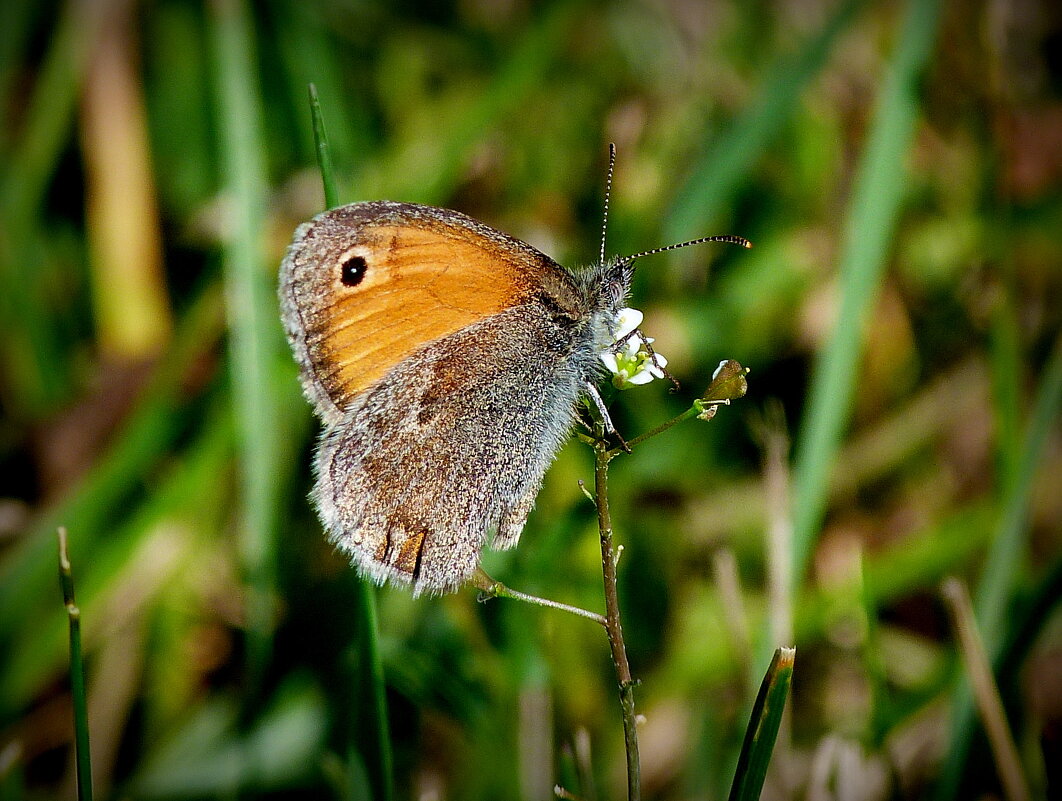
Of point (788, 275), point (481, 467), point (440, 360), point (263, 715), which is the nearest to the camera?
point (481, 467)

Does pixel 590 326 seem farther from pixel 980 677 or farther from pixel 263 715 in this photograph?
pixel 263 715

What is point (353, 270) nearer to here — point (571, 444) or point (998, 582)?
point (571, 444)

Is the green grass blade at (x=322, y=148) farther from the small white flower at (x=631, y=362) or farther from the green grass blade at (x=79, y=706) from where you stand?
the green grass blade at (x=79, y=706)

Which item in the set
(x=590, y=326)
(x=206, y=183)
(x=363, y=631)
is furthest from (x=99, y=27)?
(x=363, y=631)

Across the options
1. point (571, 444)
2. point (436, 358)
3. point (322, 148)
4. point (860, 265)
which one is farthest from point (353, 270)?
point (860, 265)

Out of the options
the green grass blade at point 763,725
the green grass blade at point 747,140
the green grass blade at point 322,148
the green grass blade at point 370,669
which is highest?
the green grass blade at point 747,140

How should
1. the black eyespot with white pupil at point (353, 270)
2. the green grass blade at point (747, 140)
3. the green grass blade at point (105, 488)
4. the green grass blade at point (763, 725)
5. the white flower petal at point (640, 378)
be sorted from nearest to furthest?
the green grass blade at point (763, 725), the white flower petal at point (640, 378), the black eyespot with white pupil at point (353, 270), the green grass blade at point (105, 488), the green grass blade at point (747, 140)

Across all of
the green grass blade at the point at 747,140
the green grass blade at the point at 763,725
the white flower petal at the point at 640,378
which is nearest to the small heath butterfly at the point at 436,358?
the white flower petal at the point at 640,378
